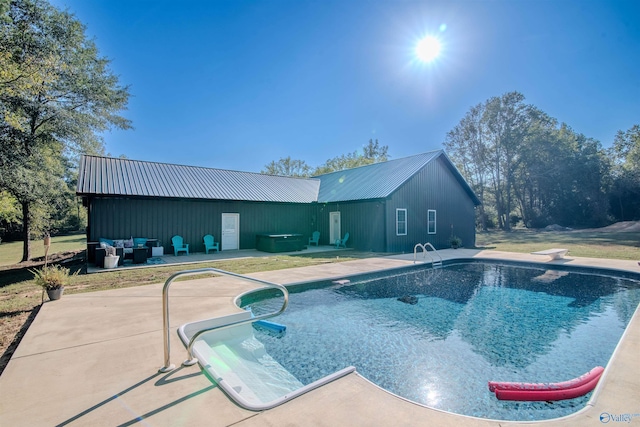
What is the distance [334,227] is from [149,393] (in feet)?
45.2

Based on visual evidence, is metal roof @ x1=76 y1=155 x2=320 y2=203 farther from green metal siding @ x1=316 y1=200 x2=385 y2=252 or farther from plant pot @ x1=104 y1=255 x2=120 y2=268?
plant pot @ x1=104 y1=255 x2=120 y2=268

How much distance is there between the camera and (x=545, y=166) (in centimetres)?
3225

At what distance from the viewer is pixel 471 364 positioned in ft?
12.6

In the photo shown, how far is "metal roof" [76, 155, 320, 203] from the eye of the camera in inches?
452

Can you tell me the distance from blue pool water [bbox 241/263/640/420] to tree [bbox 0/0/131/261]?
368 inches

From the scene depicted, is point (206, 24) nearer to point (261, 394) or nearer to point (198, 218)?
point (198, 218)

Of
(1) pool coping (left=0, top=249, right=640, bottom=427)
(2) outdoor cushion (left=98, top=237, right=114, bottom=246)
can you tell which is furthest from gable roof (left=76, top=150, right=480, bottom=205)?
(1) pool coping (left=0, top=249, right=640, bottom=427)

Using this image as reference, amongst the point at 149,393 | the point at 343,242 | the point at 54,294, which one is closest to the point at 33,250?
the point at 54,294

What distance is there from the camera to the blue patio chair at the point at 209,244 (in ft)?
43.7

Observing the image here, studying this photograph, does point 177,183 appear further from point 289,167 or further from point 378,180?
point 289,167

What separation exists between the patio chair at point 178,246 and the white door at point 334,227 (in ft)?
23.6

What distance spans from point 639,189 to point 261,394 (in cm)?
4305

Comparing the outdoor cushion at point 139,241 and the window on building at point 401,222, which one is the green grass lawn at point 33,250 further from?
the window on building at point 401,222

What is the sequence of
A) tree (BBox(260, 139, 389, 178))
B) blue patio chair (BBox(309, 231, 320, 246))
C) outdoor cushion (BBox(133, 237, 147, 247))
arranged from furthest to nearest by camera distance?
tree (BBox(260, 139, 389, 178)) < blue patio chair (BBox(309, 231, 320, 246)) < outdoor cushion (BBox(133, 237, 147, 247))
